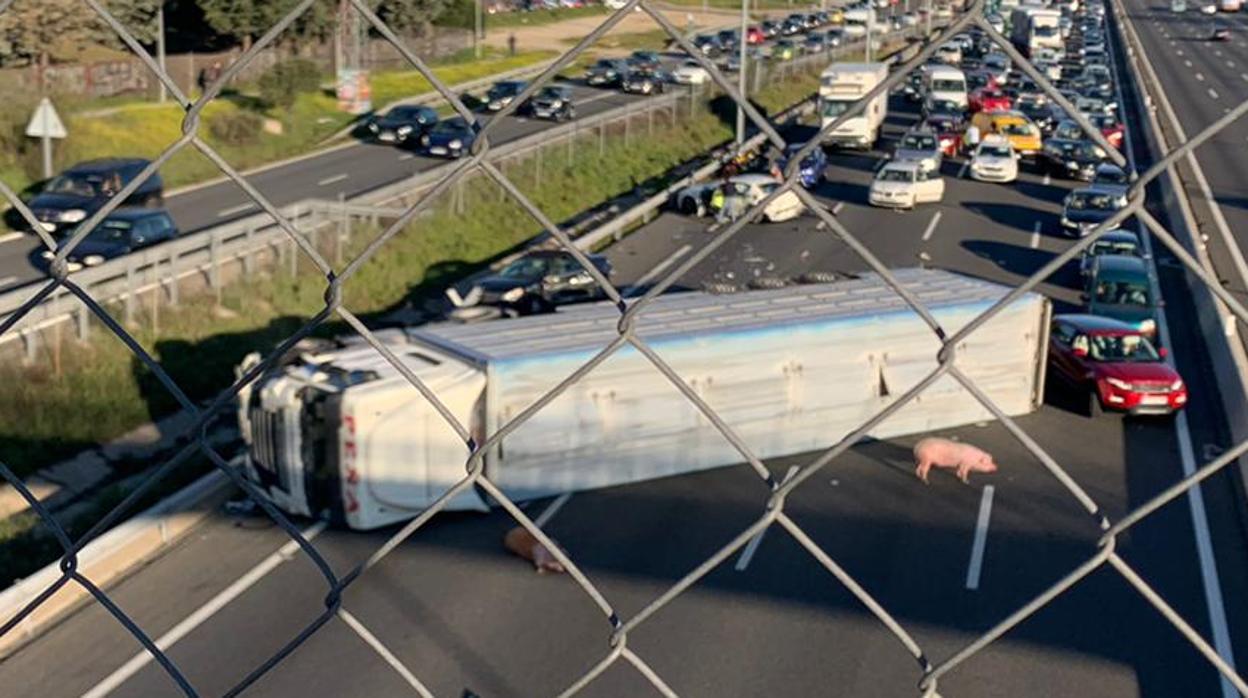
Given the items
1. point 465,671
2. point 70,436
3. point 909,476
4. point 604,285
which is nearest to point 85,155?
point 70,436

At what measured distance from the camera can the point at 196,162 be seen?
86.8ft

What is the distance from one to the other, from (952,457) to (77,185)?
43.6ft

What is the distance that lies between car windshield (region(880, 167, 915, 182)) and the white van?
953 centimetres

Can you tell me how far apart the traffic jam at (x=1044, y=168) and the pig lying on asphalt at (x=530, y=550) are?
2.68 m

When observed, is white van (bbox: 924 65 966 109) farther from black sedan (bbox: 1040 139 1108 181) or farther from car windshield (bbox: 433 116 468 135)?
car windshield (bbox: 433 116 468 135)

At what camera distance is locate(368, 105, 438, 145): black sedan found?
2989cm

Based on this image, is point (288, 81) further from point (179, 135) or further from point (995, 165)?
point (995, 165)

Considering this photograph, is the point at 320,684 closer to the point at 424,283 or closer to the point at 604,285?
A: the point at 604,285

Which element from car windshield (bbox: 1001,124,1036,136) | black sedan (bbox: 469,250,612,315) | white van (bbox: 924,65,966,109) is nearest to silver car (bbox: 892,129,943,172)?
car windshield (bbox: 1001,124,1036,136)

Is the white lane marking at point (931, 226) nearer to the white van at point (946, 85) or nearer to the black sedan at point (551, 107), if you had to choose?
the black sedan at point (551, 107)

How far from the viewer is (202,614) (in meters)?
9.38

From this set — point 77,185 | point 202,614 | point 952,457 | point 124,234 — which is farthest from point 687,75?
point 202,614

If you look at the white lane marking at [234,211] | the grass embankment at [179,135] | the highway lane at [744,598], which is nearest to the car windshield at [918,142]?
the grass embankment at [179,135]

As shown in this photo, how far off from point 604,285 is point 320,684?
6474 millimetres
